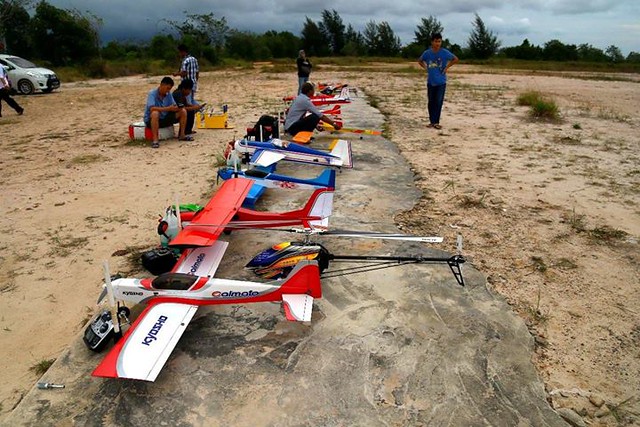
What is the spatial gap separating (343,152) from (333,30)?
239ft

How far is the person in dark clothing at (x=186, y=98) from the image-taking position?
36.7 ft

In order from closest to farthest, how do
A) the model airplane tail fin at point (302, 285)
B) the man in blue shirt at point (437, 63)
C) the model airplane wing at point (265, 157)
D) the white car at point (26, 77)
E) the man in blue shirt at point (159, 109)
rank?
the model airplane tail fin at point (302, 285) → the model airplane wing at point (265, 157) → the man in blue shirt at point (159, 109) → the man in blue shirt at point (437, 63) → the white car at point (26, 77)

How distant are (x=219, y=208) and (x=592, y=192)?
6.47 m

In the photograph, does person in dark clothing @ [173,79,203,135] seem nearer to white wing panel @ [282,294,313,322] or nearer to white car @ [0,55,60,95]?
white wing panel @ [282,294,313,322]

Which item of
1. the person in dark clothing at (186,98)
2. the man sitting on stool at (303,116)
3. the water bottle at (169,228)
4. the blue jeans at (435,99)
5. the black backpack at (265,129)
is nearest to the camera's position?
the water bottle at (169,228)

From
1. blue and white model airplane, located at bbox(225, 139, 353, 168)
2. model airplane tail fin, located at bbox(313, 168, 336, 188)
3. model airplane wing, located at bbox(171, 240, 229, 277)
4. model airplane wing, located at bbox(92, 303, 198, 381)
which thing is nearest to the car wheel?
blue and white model airplane, located at bbox(225, 139, 353, 168)

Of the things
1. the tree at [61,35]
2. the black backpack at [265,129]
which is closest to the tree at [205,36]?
the tree at [61,35]

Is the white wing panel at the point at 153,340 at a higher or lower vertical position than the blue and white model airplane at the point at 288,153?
lower

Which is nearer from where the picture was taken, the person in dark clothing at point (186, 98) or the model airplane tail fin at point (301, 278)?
the model airplane tail fin at point (301, 278)

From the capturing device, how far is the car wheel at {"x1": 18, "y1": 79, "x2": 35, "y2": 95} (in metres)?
20.5

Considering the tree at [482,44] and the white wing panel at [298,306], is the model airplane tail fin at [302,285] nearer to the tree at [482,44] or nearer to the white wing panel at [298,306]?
the white wing panel at [298,306]

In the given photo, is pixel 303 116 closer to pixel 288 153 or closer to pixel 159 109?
pixel 288 153

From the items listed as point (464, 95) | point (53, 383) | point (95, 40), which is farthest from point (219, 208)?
point (95, 40)

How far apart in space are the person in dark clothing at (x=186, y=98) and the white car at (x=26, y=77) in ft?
44.1
